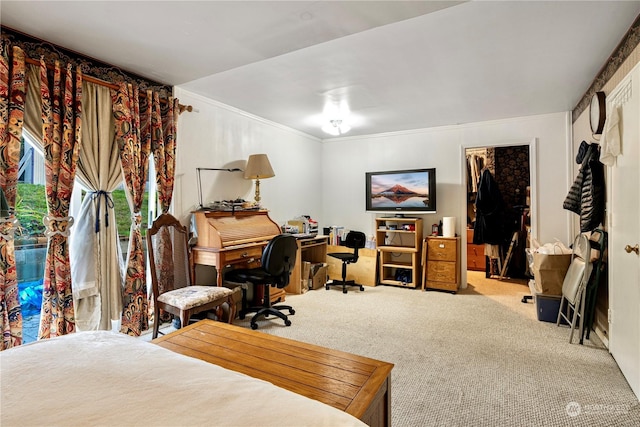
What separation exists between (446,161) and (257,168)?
2.86m

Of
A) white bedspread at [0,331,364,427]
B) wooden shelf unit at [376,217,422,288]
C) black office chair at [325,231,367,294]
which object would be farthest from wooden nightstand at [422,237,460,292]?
white bedspread at [0,331,364,427]

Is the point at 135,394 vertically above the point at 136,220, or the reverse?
the point at 136,220

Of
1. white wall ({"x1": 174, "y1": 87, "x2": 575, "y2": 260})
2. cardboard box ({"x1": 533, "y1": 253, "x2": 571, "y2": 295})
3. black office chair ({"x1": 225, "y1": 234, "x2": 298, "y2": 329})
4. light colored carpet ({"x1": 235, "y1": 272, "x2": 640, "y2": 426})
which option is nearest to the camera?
→ light colored carpet ({"x1": 235, "y1": 272, "x2": 640, "y2": 426})

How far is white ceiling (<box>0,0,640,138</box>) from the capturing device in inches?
77.5

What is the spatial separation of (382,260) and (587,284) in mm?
2654

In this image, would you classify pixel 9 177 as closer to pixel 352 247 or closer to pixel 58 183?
pixel 58 183

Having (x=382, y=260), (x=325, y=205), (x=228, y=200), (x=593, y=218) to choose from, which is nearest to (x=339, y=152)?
(x=325, y=205)

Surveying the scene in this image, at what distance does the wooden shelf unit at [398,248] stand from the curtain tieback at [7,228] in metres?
4.14

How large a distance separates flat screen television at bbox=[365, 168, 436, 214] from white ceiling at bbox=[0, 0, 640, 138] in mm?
1403

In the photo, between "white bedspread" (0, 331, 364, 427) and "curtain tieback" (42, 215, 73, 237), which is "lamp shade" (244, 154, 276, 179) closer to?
"curtain tieback" (42, 215, 73, 237)

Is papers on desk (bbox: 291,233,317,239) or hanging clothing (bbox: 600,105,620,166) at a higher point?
hanging clothing (bbox: 600,105,620,166)

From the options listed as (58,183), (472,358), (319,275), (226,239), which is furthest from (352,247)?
(58,183)

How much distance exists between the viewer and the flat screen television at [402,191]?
4895 millimetres

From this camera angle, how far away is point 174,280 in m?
3.15
